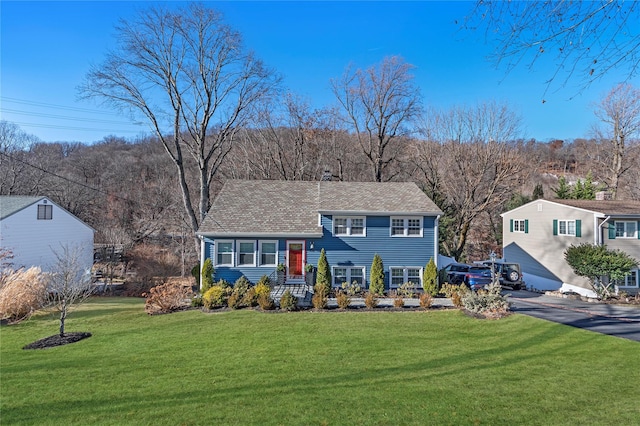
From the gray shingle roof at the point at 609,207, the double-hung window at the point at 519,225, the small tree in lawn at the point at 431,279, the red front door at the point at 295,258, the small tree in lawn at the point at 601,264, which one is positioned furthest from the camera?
the double-hung window at the point at 519,225

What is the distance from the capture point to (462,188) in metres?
29.0

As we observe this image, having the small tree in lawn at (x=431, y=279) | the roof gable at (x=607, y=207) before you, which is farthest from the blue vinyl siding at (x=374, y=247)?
the roof gable at (x=607, y=207)

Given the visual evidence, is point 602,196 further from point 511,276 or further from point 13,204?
point 13,204

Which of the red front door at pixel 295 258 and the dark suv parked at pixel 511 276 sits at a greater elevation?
the red front door at pixel 295 258

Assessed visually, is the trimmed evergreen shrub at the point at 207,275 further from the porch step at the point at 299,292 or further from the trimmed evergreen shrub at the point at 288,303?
the trimmed evergreen shrub at the point at 288,303

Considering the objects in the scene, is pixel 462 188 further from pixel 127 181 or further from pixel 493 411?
pixel 127 181

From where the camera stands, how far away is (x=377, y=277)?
1738 centimetres

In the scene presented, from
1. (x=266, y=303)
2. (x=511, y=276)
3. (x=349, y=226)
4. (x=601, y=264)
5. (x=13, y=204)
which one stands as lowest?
(x=266, y=303)

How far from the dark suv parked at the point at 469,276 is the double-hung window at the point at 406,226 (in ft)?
9.18

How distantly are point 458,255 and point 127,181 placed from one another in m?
38.6

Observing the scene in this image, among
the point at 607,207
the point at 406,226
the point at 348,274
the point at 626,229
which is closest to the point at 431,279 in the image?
the point at 406,226

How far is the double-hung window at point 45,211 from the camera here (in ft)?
70.5

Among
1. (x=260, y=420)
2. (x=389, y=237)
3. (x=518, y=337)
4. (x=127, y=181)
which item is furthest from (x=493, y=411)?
(x=127, y=181)

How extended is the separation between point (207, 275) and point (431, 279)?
11141 mm
